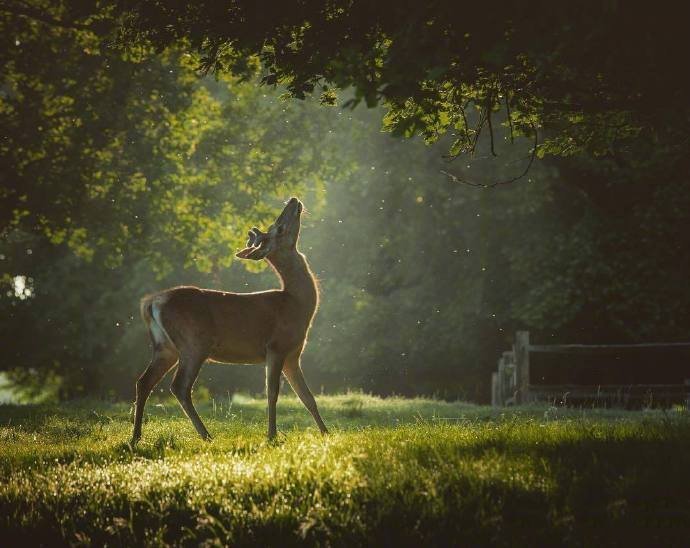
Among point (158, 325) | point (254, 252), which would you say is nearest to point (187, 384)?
point (158, 325)

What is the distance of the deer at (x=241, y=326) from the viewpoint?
8328 mm

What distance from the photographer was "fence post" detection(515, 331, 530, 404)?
18.0 m

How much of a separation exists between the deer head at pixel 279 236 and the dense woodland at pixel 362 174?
152 centimetres

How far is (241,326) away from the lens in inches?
340

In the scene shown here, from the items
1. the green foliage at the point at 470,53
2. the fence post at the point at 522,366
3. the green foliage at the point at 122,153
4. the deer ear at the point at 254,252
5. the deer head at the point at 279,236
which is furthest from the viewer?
the fence post at the point at 522,366

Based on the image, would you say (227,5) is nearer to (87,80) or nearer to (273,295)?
(273,295)

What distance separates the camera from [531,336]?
24.3 m

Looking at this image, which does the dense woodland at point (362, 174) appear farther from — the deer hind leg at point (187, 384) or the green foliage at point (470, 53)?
the deer hind leg at point (187, 384)

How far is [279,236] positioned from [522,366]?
1069 centimetres

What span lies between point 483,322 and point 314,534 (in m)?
21.8

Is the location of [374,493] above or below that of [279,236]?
below

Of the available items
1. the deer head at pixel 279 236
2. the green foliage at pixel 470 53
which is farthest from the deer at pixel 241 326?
the green foliage at pixel 470 53

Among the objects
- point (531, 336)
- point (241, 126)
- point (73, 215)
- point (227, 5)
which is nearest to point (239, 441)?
point (227, 5)

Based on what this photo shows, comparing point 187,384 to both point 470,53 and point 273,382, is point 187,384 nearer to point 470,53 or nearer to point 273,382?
point 273,382
